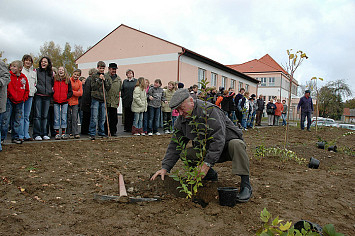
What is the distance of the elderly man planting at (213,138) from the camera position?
272 centimetres

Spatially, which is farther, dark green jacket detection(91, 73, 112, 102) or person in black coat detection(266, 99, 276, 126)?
person in black coat detection(266, 99, 276, 126)

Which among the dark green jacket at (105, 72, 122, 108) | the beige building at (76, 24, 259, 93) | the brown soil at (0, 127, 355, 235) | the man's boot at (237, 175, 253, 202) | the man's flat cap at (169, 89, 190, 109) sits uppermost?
the beige building at (76, 24, 259, 93)

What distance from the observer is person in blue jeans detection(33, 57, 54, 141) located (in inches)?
243

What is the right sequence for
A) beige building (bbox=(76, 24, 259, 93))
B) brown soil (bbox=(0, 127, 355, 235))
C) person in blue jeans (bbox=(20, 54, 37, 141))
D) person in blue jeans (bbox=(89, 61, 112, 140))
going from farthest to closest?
beige building (bbox=(76, 24, 259, 93))
person in blue jeans (bbox=(89, 61, 112, 140))
person in blue jeans (bbox=(20, 54, 37, 141))
brown soil (bbox=(0, 127, 355, 235))

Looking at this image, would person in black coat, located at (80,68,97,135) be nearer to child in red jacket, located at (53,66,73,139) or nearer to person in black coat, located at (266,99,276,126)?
child in red jacket, located at (53,66,73,139)

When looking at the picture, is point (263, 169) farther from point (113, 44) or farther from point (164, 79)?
point (113, 44)

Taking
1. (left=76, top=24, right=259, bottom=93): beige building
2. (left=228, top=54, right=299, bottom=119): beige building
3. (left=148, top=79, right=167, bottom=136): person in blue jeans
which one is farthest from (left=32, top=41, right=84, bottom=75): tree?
(left=148, top=79, right=167, bottom=136): person in blue jeans

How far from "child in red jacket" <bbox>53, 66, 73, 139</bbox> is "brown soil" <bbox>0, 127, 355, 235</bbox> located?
5.57ft

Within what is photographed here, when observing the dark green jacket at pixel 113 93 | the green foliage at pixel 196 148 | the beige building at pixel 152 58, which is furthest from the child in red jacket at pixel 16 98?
the beige building at pixel 152 58

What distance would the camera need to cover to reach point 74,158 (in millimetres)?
4668

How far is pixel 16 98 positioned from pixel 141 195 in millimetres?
4064

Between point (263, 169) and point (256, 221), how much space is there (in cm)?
215

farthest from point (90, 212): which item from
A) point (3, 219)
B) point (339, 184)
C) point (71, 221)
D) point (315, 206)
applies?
point (339, 184)

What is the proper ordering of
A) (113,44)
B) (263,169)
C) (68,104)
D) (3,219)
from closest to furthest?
(3,219)
(263,169)
(68,104)
(113,44)
